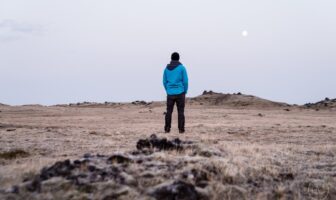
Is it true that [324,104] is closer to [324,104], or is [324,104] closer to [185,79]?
[324,104]

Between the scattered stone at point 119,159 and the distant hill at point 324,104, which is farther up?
the distant hill at point 324,104

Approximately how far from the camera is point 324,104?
44.8 m

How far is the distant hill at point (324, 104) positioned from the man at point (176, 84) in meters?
28.9

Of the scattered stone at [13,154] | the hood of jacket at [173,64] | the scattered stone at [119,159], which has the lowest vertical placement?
the scattered stone at [13,154]

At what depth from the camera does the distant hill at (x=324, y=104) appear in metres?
43.1

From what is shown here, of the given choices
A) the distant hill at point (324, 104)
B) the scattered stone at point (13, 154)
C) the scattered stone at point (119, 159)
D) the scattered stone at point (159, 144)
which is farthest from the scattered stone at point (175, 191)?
the distant hill at point (324, 104)

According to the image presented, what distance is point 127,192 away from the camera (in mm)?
6812

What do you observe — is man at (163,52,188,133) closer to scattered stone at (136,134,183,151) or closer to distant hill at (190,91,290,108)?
scattered stone at (136,134,183,151)

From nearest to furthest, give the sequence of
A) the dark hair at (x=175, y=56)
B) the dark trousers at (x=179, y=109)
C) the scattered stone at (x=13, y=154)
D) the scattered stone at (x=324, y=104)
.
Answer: the scattered stone at (x=13, y=154) < the dark hair at (x=175, y=56) < the dark trousers at (x=179, y=109) < the scattered stone at (x=324, y=104)

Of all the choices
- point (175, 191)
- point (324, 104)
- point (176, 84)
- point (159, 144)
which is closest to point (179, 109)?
point (176, 84)

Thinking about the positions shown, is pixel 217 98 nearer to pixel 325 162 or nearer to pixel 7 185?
pixel 325 162

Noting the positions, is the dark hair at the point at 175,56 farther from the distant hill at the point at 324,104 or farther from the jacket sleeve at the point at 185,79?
the distant hill at the point at 324,104

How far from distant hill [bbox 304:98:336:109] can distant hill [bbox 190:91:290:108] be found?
7.65 feet

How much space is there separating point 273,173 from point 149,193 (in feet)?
9.06
